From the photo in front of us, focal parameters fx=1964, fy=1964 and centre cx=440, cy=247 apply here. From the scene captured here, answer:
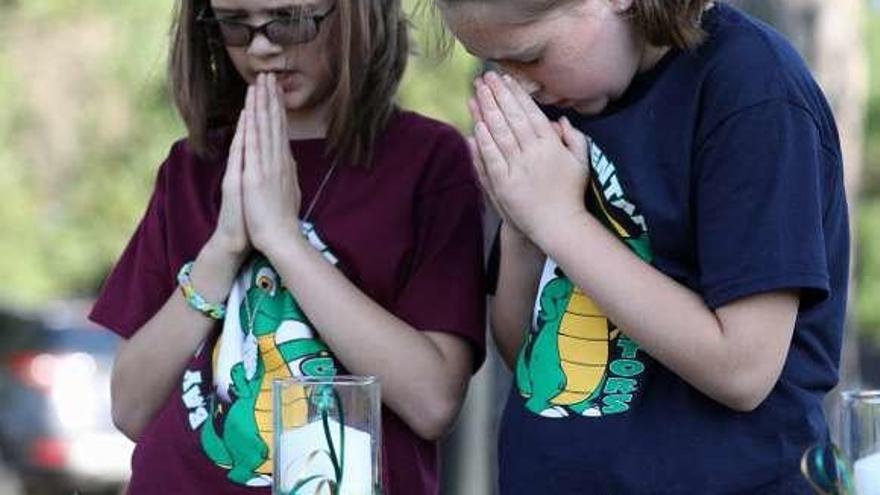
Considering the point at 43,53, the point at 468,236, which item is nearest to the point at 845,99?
the point at 468,236

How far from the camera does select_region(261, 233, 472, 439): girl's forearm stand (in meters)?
2.97

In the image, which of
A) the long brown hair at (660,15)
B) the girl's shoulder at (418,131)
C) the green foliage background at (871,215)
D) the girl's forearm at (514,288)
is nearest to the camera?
the long brown hair at (660,15)

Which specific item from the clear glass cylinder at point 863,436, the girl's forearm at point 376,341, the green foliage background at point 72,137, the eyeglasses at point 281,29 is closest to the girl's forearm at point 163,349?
the girl's forearm at point 376,341

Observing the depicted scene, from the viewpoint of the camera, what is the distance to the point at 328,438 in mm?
2529

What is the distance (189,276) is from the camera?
3.13 meters

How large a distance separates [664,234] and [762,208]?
16cm

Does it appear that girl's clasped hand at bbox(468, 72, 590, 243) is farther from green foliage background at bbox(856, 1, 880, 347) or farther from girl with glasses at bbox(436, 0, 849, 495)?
green foliage background at bbox(856, 1, 880, 347)

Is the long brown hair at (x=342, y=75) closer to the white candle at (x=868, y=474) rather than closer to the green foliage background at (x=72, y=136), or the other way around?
the white candle at (x=868, y=474)

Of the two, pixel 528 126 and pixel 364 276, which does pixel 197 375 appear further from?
pixel 528 126

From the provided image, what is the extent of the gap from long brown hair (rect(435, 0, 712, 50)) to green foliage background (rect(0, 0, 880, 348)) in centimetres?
1092

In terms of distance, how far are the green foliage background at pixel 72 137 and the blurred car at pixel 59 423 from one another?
195 centimetres

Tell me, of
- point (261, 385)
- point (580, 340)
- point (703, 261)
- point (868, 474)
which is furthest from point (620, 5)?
point (261, 385)

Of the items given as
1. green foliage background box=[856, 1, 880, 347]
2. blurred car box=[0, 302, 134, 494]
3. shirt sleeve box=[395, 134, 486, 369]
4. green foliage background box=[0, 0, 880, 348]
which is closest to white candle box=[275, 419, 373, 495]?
shirt sleeve box=[395, 134, 486, 369]

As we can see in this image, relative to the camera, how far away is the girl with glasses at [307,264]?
3.03m
